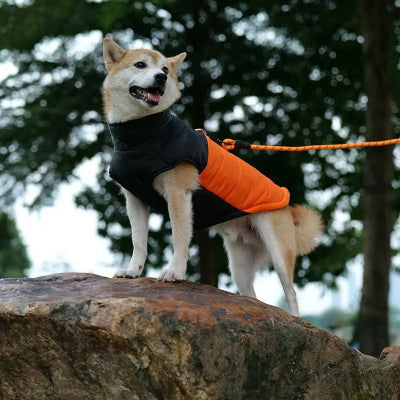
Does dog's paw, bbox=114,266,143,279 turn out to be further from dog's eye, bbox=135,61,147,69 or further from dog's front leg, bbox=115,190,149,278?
dog's eye, bbox=135,61,147,69

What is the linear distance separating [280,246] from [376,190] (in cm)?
612

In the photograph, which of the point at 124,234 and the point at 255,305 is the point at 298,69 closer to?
the point at 124,234

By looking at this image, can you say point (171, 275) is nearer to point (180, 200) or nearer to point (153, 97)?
point (180, 200)

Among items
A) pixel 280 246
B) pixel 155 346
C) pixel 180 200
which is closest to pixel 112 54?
pixel 180 200

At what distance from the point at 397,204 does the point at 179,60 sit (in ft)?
31.9

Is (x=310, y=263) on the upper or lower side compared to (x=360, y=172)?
lower

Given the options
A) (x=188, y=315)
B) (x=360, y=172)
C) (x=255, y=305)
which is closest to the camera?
(x=188, y=315)

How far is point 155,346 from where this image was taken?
392 cm

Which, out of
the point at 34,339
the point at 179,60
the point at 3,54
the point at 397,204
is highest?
the point at 179,60

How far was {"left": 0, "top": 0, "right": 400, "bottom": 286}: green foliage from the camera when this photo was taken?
1302 cm

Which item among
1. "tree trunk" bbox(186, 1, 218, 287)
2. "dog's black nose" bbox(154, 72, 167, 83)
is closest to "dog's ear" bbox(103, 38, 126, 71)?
"dog's black nose" bbox(154, 72, 167, 83)

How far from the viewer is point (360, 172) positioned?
46.6ft

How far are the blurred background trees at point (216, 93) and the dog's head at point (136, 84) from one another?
24.2 ft

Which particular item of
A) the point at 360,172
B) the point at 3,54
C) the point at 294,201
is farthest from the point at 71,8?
the point at 360,172
